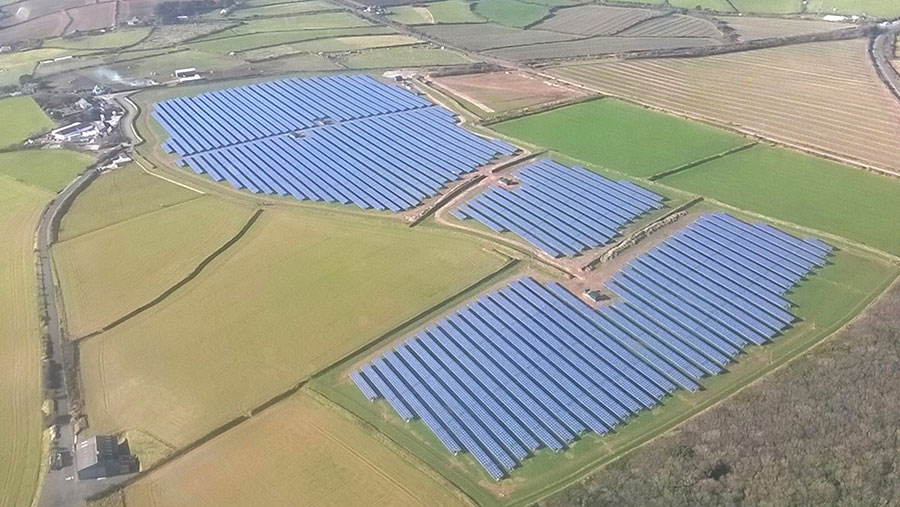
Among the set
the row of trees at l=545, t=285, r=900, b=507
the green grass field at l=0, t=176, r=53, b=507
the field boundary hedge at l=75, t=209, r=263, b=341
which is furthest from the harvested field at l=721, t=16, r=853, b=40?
the green grass field at l=0, t=176, r=53, b=507

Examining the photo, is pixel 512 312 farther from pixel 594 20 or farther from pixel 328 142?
pixel 594 20

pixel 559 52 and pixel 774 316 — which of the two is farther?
pixel 559 52

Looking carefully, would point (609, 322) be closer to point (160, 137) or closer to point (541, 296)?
point (541, 296)

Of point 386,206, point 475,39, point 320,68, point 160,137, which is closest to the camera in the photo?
point 386,206

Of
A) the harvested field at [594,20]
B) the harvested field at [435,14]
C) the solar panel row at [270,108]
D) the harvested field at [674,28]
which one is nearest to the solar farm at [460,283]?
the solar panel row at [270,108]

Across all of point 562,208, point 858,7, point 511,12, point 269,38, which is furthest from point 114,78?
point 858,7

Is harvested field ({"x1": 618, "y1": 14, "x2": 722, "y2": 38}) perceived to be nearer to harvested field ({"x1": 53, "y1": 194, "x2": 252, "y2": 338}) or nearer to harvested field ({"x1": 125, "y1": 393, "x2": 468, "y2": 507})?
harvested field ({"x1": 53, "y1": 194, "x2": 252, "y2": 338})

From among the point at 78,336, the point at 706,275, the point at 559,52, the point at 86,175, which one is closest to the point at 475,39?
the point at 559,52
